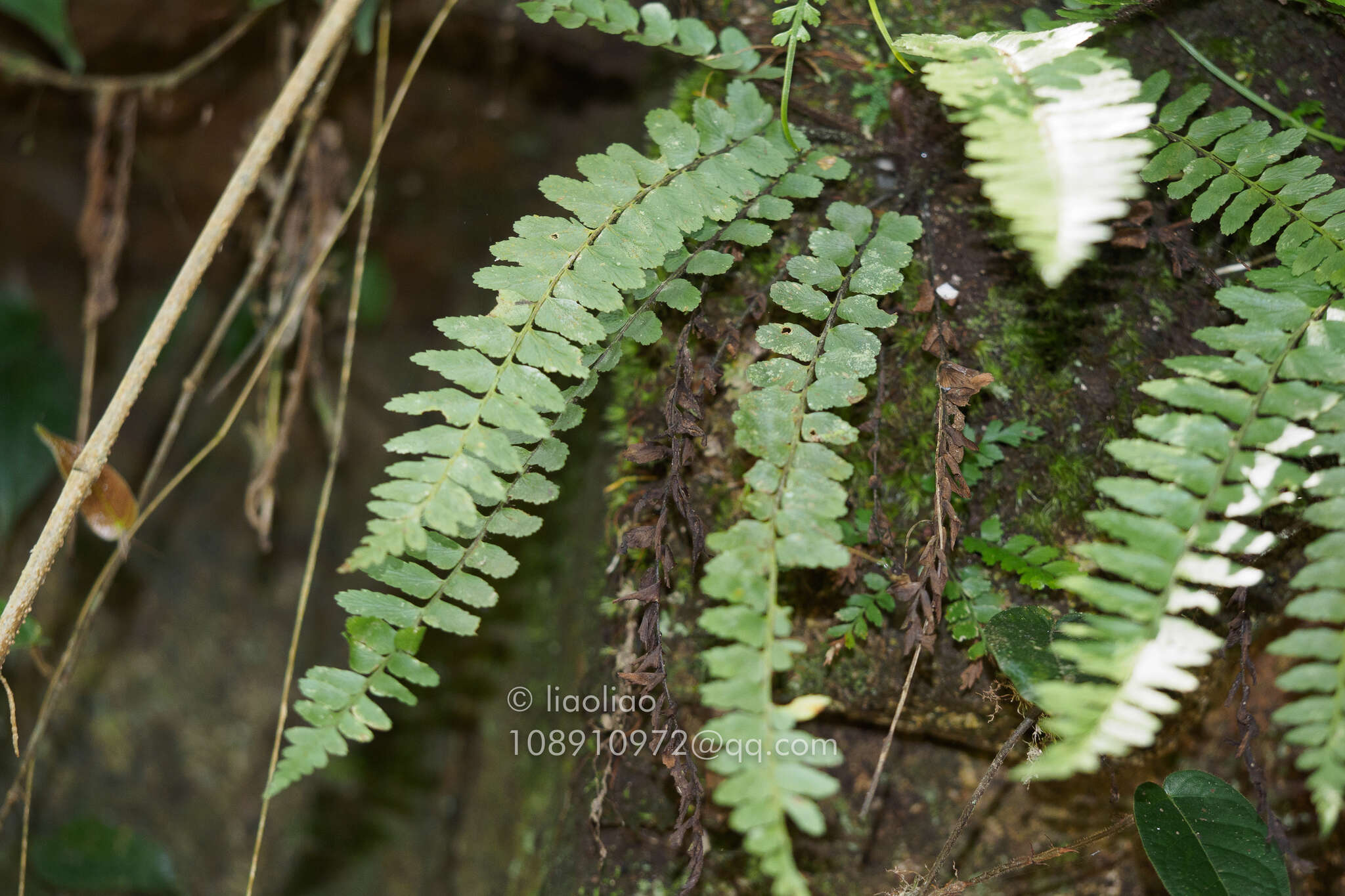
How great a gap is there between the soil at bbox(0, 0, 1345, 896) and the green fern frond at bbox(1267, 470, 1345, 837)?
463 mm

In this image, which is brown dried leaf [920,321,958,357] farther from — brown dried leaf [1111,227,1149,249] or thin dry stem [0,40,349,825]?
thin dry stem [0,40,349,825]

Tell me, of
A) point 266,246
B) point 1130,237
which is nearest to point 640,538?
point 1130,237

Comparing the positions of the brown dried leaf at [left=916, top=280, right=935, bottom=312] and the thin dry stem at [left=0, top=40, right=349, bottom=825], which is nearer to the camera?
the brown dried leaf at [left=916, top=280, right=935, bottom=312]

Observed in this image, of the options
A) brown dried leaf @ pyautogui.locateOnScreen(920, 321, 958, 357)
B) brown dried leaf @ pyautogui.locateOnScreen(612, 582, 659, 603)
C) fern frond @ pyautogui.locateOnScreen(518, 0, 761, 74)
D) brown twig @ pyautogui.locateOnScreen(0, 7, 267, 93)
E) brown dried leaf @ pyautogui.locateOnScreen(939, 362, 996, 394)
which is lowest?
brown dried leaf @ pyautogui.locateOnScreen(612, 582, 659, 603)

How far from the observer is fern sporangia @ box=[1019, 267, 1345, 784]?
29.3 inches

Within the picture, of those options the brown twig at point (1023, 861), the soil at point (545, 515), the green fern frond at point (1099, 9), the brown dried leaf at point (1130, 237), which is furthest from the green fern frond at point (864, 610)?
the green fern frond at point (1099, 9)

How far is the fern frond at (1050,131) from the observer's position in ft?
2.79

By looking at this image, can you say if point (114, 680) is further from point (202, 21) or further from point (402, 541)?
point (402, 541)

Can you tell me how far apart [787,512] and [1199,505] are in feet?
1.43

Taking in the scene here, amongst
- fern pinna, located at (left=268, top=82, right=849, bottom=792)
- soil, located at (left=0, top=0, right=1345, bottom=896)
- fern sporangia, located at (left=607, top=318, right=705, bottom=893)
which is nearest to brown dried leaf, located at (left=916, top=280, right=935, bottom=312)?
soil, located at (left=0, top=0, right=1345, bottom=896)

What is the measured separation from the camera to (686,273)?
1.19 metres

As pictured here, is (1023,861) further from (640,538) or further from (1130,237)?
(1130,237)

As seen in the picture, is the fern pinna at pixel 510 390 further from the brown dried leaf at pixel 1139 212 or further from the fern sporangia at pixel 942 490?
the brown dried leaf at pixel 1139 212

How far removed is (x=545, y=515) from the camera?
201cm
